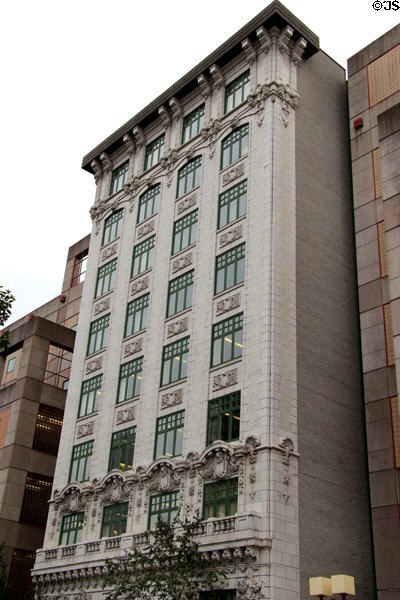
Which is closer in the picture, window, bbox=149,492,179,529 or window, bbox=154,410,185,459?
window, bbox=149,492,179,529

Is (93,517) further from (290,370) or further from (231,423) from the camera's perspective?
(290,370)

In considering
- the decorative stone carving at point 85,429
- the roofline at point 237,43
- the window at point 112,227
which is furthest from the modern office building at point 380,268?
the decorative stone carving at point 85,429

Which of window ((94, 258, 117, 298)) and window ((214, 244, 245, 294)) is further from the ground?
window ((94, 258, 117, 298))

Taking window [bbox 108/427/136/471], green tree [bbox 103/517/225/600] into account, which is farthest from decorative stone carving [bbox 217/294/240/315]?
green tree [bbox 103/517/225/600]

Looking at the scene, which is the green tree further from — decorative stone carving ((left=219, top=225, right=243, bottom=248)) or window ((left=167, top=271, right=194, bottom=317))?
decorative stone carving ((left=219, top=225, right=243, bottom=248))

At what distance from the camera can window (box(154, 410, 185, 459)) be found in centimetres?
3750

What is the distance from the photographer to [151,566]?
31.5m

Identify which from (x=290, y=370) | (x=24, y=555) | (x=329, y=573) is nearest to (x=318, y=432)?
(x=290, y=370)

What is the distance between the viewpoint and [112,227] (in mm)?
51938

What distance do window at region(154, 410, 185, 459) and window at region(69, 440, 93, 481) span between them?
22.1ft

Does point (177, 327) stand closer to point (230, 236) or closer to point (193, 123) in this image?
point (230, 236)

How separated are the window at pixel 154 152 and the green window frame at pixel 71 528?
76.6 feet

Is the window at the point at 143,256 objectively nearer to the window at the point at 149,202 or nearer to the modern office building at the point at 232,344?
the modern office building at the point at 232,344

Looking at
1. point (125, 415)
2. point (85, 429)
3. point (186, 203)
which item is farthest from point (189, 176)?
point (85, 429)
